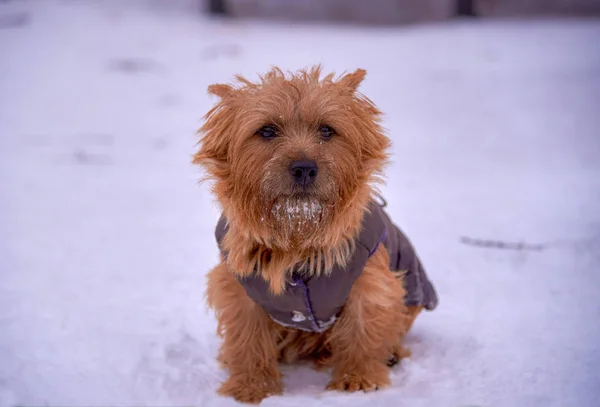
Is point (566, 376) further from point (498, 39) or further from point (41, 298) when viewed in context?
point (498, 39)

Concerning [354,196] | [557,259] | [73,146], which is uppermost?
[354,196]

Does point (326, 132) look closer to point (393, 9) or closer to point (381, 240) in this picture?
point (381, 240)

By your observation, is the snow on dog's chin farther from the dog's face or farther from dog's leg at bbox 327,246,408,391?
dog's leg at bbox 327,246,408,391

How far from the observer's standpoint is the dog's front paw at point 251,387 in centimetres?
355

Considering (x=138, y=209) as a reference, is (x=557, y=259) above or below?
above

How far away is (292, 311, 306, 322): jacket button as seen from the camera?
3.46 meters

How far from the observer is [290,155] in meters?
3.17

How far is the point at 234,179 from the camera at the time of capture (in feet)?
11.0

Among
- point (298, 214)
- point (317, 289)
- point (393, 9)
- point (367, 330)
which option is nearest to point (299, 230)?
point (298, 214)

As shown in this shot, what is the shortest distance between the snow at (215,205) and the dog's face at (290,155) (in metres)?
1.03

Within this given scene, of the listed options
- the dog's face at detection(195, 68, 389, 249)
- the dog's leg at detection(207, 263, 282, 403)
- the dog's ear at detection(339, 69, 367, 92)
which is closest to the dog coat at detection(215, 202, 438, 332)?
the dog's leg at detection(207, 263, 282, 403)

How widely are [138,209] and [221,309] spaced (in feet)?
10.5

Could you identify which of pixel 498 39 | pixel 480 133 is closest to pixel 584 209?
pixel 480 133

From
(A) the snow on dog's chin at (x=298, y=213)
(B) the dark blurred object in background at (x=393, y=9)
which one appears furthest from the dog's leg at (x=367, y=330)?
(B) the dark blurred object in background at (x=393, y=9)
